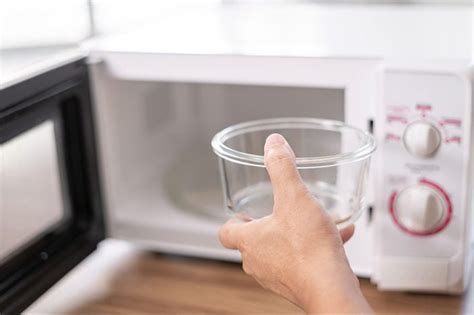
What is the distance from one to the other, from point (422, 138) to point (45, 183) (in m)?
0.44

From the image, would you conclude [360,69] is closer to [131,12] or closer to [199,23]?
[199,23]

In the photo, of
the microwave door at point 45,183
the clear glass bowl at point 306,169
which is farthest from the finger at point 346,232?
the microwave door at point 45,183

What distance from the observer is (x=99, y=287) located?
94 centimetres

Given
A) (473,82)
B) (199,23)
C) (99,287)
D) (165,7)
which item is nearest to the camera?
(473,82)

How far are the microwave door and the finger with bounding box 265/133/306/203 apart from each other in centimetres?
30

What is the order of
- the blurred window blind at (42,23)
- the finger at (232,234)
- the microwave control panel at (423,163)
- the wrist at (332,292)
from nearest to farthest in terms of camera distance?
1. the wrist at (332,292)
2. the finger at (232,234)
3. the microwave control panel at (423,163)
4. the blurred window blind at (42,23)

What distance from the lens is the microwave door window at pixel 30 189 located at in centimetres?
81

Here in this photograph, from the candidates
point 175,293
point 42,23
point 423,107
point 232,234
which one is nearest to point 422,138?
point 423,107

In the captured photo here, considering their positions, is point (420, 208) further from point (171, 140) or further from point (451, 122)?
point (171, 140)

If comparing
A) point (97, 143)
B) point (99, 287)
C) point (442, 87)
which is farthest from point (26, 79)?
point (442, 87)

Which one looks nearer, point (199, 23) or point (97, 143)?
point (97, 143)

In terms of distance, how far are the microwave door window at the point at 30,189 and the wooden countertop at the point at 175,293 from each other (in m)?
0.10

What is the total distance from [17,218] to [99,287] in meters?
0.16

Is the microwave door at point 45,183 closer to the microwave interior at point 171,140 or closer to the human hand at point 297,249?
the microwave interior at point 171,140
